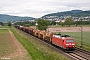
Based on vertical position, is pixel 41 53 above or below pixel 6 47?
below

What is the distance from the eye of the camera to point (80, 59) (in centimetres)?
2975

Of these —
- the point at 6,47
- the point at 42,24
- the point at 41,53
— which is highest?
the point at 6,47

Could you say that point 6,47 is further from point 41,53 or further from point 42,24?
point 42,24

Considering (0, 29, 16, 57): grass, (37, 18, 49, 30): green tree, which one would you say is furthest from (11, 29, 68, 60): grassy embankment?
(37, 18, 49, 30): green tree

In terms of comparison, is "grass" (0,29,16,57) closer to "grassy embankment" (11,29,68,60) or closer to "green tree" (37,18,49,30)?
"grassy embankment" (11,29,68,60)

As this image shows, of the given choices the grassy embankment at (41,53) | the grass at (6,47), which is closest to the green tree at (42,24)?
the grass at (6,47)

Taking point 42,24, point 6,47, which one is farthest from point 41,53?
point 42,24

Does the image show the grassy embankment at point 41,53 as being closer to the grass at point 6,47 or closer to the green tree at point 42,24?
the grass at point 6,47

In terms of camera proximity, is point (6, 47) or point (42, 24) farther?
point (42, 24)

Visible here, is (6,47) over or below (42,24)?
over

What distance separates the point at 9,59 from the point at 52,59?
5.55 meters

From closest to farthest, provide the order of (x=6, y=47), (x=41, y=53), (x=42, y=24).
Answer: (x=41, y=53), (x=6, y=47), (x=42, y=24)

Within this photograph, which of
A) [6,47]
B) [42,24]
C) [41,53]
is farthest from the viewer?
[42,24]

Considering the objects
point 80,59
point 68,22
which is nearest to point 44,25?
point 68,22
